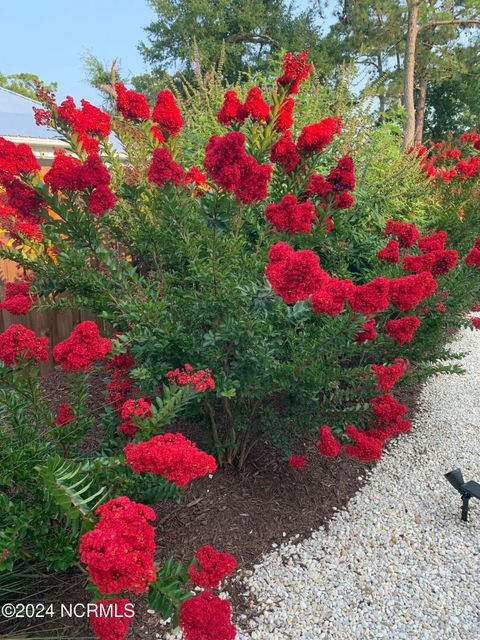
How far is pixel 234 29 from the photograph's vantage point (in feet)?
72.0

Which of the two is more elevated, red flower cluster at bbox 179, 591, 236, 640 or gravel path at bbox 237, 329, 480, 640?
red flower cluster at bbox 179, 591, 236, 640

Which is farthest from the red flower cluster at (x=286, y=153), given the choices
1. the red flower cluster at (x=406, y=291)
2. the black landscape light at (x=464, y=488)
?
the black landscape light at (x=464, y=488)

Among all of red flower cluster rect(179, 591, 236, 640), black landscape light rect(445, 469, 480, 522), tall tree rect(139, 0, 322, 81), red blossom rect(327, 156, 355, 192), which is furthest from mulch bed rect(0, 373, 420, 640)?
tall tree rect(139, 0, 322, 81)

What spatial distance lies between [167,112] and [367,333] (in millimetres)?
1565

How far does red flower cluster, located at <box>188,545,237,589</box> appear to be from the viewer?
142cm

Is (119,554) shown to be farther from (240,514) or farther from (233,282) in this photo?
(240,514)

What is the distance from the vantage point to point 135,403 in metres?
1.74

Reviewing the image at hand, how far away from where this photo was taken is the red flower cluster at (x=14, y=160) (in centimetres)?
200

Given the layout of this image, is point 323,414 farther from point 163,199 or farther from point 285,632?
point 163,199

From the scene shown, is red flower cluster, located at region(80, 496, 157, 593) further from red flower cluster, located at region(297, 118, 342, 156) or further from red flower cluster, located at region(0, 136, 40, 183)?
red flower cluster, located at region(297, 118, 342, 156)

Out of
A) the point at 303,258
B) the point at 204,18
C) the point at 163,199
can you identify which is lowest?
the point at 303,258

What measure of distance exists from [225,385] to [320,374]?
1.60ft

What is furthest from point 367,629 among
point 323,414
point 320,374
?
point 320,374

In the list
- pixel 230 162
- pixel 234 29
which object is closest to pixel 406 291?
pixel 230 162
